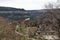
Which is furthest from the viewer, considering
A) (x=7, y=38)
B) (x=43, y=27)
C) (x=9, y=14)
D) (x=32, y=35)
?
(x=9, y=14)

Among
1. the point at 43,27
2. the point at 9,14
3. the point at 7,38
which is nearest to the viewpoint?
the point at 7,38

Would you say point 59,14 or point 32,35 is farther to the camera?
point 32,35

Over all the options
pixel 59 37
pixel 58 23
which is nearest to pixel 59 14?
pixel 58 23

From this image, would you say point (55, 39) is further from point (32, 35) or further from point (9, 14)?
point (9, 14)

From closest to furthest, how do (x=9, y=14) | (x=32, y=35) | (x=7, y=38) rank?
1. (x=7, y=38)
2. (x=32, y=35)
3. (x=9, y=14)

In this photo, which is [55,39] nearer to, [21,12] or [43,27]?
[43,27]

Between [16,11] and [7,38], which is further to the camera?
[16,11]

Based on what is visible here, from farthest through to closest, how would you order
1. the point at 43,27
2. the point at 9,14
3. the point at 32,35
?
the point at 9,14, the point at 43,27, the point at 32,35

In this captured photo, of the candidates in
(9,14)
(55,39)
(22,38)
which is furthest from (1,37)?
(9,14)

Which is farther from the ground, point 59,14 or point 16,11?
point 59,14
